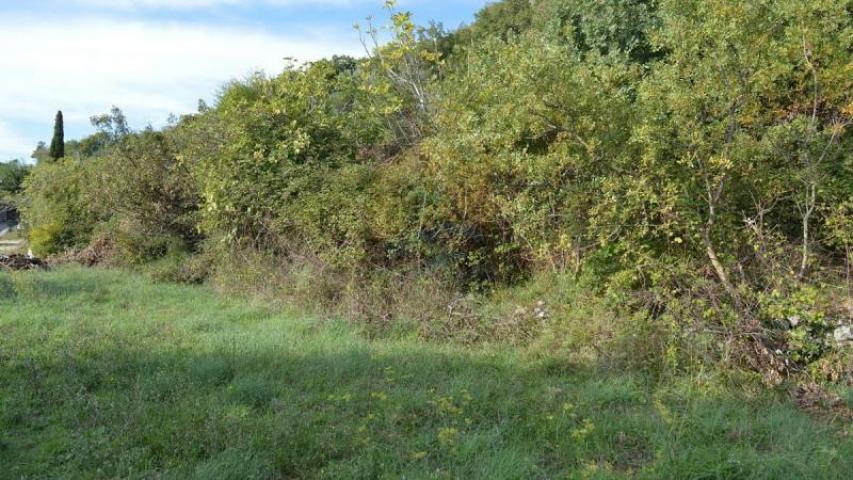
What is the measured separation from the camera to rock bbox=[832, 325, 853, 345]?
530 cm

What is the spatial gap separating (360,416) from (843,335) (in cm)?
426

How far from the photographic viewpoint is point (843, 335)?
5340mm

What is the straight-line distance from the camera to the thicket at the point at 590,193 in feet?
18.7

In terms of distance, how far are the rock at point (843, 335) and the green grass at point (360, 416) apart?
3.04ft

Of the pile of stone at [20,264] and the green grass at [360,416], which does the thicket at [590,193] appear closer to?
the green grass at [360,416]

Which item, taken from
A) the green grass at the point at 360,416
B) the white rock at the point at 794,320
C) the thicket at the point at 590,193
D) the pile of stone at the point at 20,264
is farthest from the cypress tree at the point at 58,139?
the white rock at the point at 794,320

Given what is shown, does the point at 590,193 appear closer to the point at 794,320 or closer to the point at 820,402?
the point at 794,320

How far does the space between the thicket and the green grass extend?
0.73 metres

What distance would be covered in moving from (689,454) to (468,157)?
4.88 metres

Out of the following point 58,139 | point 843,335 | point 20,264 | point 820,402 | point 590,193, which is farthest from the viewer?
point 58,139

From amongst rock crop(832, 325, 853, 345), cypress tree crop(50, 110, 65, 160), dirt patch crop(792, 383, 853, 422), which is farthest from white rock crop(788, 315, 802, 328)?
cypress tree crop(50, 110, 65, 160)

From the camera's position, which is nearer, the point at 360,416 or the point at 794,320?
the point at 360,416

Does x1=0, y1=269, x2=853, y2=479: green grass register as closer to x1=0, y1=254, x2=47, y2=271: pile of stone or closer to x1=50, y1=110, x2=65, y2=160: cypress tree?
x1=0, y1=254, x2=47, y2=271: pile of stone

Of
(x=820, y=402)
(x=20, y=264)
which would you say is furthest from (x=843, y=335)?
(x=20, y=264)
